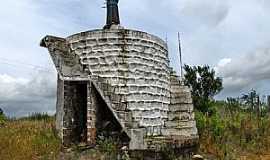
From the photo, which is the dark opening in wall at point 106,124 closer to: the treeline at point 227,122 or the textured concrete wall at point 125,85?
the textured concrete wall at point 125,85

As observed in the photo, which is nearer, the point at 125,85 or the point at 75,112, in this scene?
the point at 125,85

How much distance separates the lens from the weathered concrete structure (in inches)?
387

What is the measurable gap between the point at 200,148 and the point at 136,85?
9.70 ft

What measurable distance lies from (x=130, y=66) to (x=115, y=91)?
0.85 metres

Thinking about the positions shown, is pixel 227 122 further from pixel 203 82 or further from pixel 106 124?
pixel 106 124

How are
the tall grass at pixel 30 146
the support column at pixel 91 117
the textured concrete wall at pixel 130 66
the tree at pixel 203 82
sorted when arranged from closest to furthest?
the tall grass at pixel 30 146, the support column at pixel 91 117, the textured concrete wall at pixel 130 66, the tree at pixel 203 82

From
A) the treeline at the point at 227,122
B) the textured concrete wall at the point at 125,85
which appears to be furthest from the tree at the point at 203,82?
the textured concrete wall at the point at 125,85

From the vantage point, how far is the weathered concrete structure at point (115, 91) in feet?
32.2

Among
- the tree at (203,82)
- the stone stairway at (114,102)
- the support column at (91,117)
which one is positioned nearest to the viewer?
the stone stairway at (114,102)

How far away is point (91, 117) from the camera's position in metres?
9.81

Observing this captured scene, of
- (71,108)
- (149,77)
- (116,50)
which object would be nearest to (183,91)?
(149,77)

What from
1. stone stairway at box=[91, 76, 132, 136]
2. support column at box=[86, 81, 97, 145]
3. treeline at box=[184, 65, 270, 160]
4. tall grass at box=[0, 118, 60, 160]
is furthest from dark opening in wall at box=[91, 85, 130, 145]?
treeline at box=[184, 65, 270, 160]

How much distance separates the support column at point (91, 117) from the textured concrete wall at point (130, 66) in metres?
0.63

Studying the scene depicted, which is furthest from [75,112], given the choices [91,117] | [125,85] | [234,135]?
[234,135]
